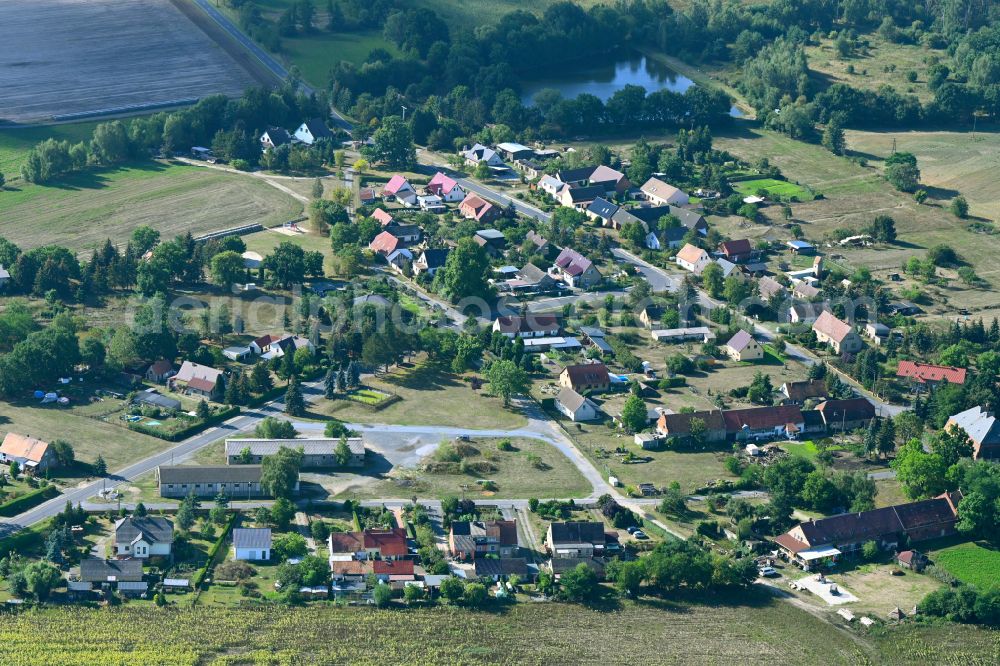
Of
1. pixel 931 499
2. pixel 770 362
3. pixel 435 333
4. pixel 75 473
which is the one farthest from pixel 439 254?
pixel 931 499

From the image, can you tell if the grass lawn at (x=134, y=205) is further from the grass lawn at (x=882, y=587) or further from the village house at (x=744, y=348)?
the grass lawn at (x=882, y=587)

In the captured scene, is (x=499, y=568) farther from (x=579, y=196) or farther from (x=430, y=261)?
(x=579, y=196)

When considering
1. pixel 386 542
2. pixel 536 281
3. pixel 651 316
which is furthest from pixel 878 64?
pixel 386 542

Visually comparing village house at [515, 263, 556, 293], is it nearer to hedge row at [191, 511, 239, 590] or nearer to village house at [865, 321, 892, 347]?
village house at [865, 321, 892, 347]

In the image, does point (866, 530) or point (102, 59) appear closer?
point (866, 530)

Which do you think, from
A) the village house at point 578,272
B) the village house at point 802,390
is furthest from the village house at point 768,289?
the village house at point 802,390

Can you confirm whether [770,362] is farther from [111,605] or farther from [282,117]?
[282,117]
